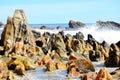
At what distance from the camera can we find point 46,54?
204 feet

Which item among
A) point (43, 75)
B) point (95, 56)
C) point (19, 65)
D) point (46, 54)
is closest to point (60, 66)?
point (43, 75)

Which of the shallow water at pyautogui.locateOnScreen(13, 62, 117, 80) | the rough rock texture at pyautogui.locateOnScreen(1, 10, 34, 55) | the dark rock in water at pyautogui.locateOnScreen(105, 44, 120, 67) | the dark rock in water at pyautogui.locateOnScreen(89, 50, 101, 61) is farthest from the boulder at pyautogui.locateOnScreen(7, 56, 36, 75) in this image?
the dark rock in water at pyautogui.locateOnScreen(89, 50, 101, 61)

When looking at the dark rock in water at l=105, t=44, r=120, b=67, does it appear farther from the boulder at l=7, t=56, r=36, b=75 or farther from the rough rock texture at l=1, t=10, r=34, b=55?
the rough rock texture at l=1, t=10, r=34, b=55

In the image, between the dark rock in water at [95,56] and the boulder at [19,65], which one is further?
the dark rock in water at [95,56]

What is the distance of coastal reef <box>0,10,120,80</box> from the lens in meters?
47.4

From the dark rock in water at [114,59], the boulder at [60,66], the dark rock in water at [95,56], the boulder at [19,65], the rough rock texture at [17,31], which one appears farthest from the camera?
the rough rock texture at [17,31]

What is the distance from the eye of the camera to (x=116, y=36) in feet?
410

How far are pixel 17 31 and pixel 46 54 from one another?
849 centimetres

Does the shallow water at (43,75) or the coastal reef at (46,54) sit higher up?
the coastal reef at (46,54)

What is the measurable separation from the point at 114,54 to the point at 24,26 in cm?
1743

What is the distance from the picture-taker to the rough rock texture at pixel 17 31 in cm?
6725

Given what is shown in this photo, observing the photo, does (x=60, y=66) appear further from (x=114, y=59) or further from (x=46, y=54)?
(x=46, y=54)

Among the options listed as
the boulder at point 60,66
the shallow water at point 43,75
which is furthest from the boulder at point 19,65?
the boulder at point 60,66

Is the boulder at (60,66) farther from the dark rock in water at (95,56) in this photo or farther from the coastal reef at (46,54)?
the dark rock in water at (95,56)
